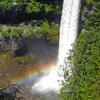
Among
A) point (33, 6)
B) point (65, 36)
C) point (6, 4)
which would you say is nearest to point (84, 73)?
point (65, 36)

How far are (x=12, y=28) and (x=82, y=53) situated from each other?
16037mm

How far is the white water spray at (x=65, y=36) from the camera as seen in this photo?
4888cm

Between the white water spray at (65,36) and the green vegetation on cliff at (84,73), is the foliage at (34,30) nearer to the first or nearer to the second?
the white water spray at (65,36)

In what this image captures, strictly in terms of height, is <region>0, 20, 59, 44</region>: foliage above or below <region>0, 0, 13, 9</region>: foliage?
below

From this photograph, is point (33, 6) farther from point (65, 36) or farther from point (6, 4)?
point (65, 36)

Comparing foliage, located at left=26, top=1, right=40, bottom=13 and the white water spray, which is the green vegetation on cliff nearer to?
the white water spray

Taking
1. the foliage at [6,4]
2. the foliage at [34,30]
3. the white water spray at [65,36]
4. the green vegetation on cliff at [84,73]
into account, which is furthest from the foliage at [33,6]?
the green vegetation on cliff at [84,73]

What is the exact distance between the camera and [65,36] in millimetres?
50250

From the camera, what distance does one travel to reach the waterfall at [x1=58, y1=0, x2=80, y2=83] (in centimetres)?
4878

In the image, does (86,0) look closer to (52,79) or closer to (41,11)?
(41,11)

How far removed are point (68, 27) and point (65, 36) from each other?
1.01 m

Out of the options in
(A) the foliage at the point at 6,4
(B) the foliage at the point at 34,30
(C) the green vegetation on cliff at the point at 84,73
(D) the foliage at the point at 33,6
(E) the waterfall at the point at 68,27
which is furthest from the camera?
(B) the foliage at the point at 34,30

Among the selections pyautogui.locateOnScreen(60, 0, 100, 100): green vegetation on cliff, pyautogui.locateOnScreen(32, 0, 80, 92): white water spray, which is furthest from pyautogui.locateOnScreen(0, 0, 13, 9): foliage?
pyautogui.locateOnScreen(60, 0, 100, 100): green vegetation on cliff

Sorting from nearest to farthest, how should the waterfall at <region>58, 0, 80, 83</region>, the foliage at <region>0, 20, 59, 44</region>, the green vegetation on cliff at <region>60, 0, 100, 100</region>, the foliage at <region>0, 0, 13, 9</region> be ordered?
the green vegetation on cliff at <region>60, 0, 100, 100</region> → the waterfall at <region>58, 0, 80, 83</region> → the foliage at <region>0, 0, 13, 9</region> → the foliage at <region>0, 20, 59, 44</region>
